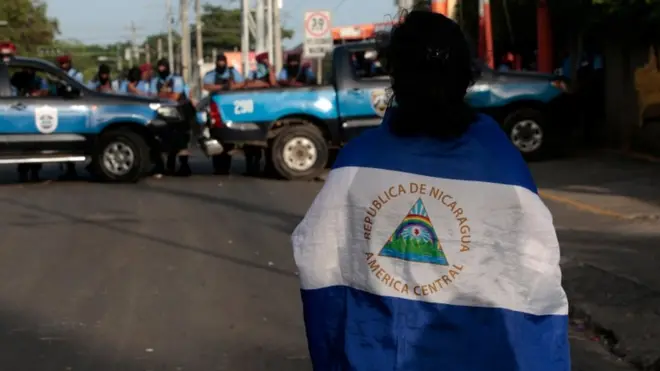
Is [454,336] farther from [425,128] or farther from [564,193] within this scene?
[564,193]

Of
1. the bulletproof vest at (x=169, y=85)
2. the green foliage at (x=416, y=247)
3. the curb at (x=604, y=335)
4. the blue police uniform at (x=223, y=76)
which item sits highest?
the blue police uniform at (x=223, y=76)

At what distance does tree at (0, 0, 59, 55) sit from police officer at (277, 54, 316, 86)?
53471 mm

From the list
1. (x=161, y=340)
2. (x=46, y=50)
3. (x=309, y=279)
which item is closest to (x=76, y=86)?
(x=161, y=340)

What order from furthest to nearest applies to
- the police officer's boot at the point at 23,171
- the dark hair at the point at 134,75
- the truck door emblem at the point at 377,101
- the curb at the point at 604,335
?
1. the dark hair at the point at 134,75
2. the police officer's boot at the point at 23,171
3. the truck door emblem at the point at 377,101
4. the curb at the point at 604,335

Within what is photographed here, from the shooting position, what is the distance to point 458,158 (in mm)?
2770

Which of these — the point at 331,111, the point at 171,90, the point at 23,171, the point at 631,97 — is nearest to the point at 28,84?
the point at 23,171

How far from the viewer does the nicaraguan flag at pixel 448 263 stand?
273 centimetres

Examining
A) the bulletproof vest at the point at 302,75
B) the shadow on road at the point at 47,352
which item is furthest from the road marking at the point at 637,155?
the shadow on road at the point at 47,352

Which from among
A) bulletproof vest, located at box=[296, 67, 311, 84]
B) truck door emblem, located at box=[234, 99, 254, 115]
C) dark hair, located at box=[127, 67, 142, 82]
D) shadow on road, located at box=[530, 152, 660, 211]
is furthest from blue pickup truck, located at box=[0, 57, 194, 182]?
shadow on road, located at box=[530, 152, 660, 211]

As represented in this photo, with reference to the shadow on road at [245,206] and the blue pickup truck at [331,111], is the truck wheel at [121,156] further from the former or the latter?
the blue pickup truck at [331,111]

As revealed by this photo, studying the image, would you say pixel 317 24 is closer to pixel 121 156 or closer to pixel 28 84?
pixel 28 84

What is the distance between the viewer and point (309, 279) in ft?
9.34

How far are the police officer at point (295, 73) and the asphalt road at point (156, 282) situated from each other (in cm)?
326

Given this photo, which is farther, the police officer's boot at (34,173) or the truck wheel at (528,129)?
the police officer's boot at (34,173)
